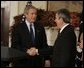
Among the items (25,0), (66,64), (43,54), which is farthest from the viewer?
(25,0)

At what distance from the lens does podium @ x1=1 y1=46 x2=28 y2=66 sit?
487 centimetres

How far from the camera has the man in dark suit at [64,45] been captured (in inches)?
180

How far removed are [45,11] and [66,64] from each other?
523cm

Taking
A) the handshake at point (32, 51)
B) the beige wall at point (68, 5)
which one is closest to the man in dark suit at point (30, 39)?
the handshake at point (32, 51)

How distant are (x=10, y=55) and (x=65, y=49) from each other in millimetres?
840

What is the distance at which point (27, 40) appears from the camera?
17.4 feet

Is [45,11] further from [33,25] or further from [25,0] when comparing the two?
[33,25]

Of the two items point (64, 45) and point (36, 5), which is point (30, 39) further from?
point (36, 5)

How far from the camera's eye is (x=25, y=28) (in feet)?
17.7

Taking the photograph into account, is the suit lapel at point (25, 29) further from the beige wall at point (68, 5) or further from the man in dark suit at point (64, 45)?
the beige wall at point (68, 5)

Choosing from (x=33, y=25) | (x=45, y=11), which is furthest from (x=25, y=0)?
(x=33, y=25)

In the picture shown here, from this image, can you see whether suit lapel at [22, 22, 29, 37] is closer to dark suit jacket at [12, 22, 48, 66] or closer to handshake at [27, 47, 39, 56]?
dark suit jacket at [12, 22, 48, 66]

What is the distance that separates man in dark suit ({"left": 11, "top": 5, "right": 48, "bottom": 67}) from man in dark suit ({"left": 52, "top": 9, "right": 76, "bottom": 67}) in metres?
0.58

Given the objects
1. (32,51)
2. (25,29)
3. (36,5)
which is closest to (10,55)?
(32,51)
